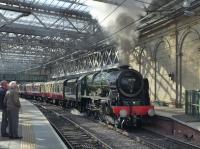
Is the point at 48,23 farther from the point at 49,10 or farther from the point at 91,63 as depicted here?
the point at 91,63

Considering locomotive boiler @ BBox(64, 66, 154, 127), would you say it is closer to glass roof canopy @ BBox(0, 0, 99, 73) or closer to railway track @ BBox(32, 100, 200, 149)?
railway track @ BBox(32, 100, 200, 149)

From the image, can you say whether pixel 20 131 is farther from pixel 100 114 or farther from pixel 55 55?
pixel 55 55

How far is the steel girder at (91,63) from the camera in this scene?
1431 inches

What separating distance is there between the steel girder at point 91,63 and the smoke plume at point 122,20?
7.64 metres

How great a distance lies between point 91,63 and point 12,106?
35673mm

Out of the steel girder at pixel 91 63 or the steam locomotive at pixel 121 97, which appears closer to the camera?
the steam locomotive at pixel 121 97

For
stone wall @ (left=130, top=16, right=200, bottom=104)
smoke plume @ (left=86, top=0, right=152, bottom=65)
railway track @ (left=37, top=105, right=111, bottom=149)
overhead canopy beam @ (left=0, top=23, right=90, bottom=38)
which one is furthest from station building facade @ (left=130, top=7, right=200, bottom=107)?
railway track @ (left=37, top=105, right=111, bottom=149)

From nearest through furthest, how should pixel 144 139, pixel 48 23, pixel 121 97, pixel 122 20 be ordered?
pixel 144 139 → pixel 121 97 → pixel 122 20 → pixel 48 23

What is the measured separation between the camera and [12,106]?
37.2 ft

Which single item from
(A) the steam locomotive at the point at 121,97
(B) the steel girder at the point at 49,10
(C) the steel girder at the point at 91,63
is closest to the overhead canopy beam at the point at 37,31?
(C) the steel girder at the point at 91,63

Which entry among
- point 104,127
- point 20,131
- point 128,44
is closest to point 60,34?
point 128,44

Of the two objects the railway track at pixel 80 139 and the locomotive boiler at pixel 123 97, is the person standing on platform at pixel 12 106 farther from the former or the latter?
the locomotive boiler at pixel 123 97

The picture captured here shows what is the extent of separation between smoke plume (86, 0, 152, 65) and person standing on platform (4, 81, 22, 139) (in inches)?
371

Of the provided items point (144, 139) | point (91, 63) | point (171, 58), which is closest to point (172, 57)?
point (171, 58)
